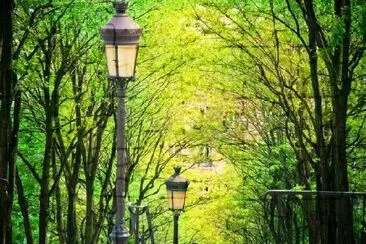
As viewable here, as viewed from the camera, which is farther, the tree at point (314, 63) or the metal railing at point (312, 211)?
the tree at point (314, 63)

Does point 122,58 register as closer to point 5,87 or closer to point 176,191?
point 5,87

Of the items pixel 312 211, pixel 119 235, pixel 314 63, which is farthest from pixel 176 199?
pixel 119 235

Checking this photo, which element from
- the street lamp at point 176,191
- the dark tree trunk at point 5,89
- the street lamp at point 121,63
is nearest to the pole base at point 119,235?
the street lamp at point 121,63

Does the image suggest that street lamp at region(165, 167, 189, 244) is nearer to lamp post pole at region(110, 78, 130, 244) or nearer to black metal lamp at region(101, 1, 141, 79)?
lamp post pole at region(110, 78, 130, 244)

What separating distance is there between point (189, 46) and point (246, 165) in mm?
8417

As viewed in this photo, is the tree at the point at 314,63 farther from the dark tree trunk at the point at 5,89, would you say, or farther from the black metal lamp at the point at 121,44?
the dark tree trunk at the point at 5,89

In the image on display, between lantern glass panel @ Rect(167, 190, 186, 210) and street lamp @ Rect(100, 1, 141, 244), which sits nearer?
street lamp @ Rect(100, 1, 141, 244)

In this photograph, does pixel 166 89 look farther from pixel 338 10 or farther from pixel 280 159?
pixel 338 10

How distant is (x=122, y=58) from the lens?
10945mm

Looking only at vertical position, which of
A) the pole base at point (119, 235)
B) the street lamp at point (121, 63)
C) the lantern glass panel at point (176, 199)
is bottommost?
the pole base at point (119, 235)

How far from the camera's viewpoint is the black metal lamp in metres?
10.8

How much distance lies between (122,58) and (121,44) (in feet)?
0.53

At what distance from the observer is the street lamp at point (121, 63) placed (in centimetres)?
1085

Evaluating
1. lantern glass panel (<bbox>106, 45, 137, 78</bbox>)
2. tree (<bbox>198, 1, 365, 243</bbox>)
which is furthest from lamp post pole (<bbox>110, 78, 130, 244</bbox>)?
tree (<bbox>198, 1, 365, 243</bbox>)
